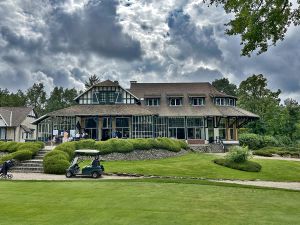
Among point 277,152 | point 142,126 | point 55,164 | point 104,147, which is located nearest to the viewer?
point 55,164

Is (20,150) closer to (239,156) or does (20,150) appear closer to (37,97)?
(239,156)

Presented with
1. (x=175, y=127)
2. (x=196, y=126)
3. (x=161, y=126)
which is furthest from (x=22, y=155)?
(x=196, y=126)

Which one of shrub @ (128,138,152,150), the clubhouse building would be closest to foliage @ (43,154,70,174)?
shrub @ (128,138,152,150)

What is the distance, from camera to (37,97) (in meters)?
89.4

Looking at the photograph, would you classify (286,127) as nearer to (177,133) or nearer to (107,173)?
(177,133)

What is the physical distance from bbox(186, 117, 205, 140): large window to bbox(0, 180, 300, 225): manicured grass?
3355 cm

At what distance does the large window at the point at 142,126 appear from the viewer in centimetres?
4119

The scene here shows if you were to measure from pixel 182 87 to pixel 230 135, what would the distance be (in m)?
11.6

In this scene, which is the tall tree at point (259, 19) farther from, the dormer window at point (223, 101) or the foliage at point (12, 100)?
the foliage at point (12, 100)

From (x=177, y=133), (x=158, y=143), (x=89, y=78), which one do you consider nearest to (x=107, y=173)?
(x=158, y=143)

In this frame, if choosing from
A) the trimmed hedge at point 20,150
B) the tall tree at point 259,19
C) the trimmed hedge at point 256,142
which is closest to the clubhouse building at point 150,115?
the trimmed hedge at point 256,142

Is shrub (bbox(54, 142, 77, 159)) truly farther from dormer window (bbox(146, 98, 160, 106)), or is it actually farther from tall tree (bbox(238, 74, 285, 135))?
tall tree (bbox(238, 74, 285, 135))

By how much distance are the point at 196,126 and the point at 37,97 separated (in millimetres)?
57344

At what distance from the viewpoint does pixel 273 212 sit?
364 inches
